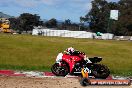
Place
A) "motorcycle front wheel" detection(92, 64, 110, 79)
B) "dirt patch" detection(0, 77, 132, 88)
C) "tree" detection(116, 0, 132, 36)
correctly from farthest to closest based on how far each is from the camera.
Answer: "tree" detection(116, 0, 132, 36)
"motorcycle front wheel" detection(92, 64, 110, 79)
"dirt patch" detection(0, 77, 132, 88)

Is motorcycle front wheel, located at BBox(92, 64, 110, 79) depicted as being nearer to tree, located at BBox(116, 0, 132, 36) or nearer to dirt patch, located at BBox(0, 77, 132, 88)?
dirt patch, located at BBox(0, 77, 132, 88)

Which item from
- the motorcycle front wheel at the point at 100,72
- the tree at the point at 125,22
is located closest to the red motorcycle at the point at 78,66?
the motorcycle front wheel at the point at 100,72

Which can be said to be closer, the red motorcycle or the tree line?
the red motorcycle

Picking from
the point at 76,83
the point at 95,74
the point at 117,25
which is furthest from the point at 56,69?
the point at 117,25

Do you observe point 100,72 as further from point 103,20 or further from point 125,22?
point 103,20

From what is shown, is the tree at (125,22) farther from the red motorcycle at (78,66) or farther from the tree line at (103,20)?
the red motorcycle at (78,66)

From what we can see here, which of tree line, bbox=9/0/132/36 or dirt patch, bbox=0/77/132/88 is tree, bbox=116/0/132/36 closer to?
tree line, bbox=9/0/132/36

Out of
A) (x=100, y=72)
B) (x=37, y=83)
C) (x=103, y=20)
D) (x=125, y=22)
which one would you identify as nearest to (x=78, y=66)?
(x=100, y=72)

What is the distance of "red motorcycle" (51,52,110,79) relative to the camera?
57.1 ft

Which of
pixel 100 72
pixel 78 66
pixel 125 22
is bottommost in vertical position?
pixel 100 72

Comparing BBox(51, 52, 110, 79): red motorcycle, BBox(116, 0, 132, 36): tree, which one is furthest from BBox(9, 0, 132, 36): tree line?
BBox(51, 52, 110, 79): red motorcycle

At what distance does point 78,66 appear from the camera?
1758 centimetres

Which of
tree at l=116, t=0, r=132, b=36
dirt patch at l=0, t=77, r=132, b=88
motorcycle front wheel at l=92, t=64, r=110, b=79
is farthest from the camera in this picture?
tree at l=116, t=0, r=132, b=36

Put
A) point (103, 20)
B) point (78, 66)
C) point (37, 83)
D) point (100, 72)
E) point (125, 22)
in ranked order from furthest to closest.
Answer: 1. point (103, 20)
2. point (125, 22)
3. point (78, 66)
4. point (100, 72)
5. point (37, 83)
